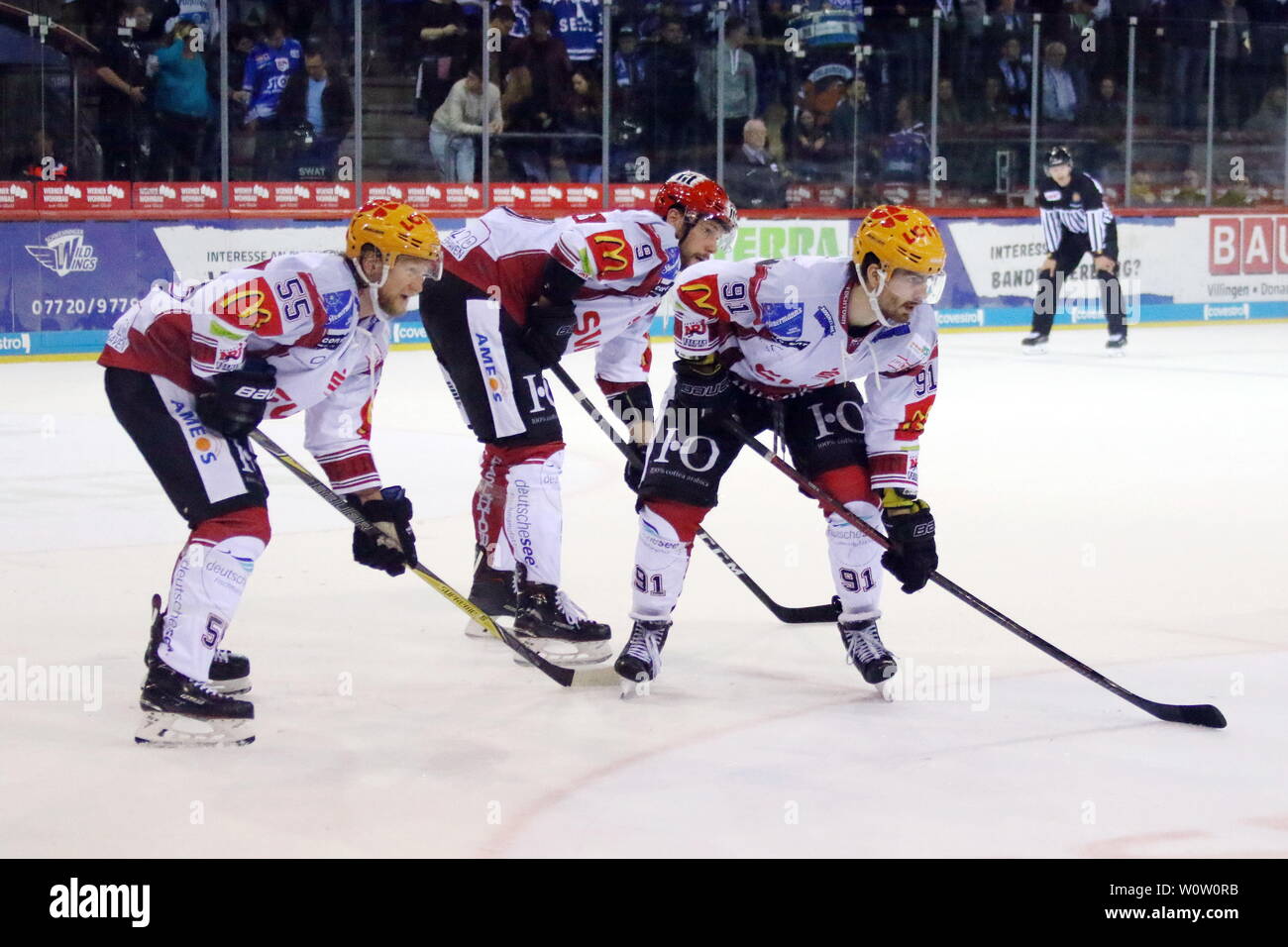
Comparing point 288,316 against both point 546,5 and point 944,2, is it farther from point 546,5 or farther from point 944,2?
point 944,2

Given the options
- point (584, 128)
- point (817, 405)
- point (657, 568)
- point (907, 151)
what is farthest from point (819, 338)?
point (907, 151)

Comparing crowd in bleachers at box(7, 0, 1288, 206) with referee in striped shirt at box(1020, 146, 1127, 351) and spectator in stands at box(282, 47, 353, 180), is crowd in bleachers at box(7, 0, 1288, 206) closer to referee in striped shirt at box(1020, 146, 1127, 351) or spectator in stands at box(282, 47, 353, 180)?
spectator in stands at box(282, 47, 353, 180)

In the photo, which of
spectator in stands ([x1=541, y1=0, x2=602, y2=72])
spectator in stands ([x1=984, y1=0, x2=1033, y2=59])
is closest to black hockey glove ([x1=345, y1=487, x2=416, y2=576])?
spectator in stands ([x1=541, y1=0, x2=602, y2=72])

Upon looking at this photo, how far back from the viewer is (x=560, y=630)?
4.50m

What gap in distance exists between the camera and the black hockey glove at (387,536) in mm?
3951

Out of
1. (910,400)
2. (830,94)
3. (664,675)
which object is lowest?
(664,675)

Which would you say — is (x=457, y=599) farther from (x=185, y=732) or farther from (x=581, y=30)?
(x=581, y=30)

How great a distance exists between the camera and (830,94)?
14.1m

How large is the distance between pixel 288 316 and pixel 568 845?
1.29 m

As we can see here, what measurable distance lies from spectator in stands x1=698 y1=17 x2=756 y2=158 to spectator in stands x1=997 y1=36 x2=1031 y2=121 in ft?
7.40

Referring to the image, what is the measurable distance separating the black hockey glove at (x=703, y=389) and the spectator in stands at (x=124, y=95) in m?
8.16

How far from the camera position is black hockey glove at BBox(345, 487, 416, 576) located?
395 cm

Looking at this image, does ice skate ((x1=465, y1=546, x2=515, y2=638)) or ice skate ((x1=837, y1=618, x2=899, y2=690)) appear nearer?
ice skate ((x1=837, y1=618, x2=899, y2=690))
